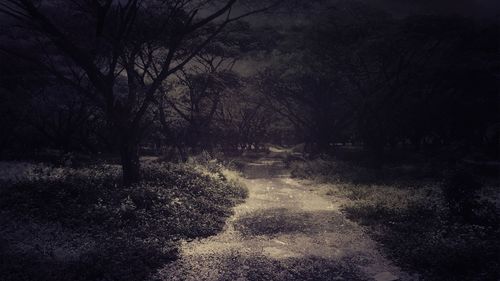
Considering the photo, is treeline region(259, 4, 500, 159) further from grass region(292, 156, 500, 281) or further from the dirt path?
the dirt path

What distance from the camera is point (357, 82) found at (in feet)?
95.6

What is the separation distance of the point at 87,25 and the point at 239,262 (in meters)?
15.8

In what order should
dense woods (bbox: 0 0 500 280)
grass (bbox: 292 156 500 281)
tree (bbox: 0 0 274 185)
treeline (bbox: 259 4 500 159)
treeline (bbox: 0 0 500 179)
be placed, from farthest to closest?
1. treeline (bbox: 259 4 500 159)
2. treeline (bbox: 0 0 500 179)
3. tree (bbox: 0 0 274 185)
4. dense woods (bbox: 0 0 500 280)
5. grass (bbox: 292 156 500 281)

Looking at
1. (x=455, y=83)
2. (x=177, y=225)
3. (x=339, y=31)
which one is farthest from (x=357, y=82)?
(x=177, y=225)

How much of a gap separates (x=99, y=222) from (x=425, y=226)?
9458 mm

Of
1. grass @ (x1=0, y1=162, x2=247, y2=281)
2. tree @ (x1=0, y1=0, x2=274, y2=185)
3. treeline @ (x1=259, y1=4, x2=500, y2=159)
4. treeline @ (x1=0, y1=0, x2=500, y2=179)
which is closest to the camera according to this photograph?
grass @ (x1=0, y1=162, x2=247, y2=281)

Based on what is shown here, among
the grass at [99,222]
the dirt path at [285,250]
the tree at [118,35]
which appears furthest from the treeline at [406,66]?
the grass at [99,222]

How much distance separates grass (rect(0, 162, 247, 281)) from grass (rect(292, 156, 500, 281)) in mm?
4917

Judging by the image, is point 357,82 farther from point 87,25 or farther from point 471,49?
point 87,25

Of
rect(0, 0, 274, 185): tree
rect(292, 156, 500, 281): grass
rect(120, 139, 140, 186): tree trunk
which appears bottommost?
rect(292, 156, 500, 281): grass

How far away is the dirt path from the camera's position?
27.9 feet

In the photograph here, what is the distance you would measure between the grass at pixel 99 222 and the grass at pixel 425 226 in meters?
4.92

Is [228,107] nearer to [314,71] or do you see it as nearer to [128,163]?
[314,71]

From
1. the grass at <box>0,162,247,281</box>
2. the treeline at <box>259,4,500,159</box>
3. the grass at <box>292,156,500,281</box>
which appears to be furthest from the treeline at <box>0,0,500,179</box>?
the grass at <box>292,156,500,281</box>
